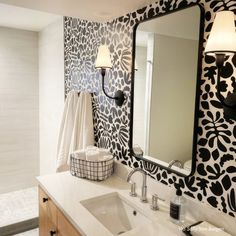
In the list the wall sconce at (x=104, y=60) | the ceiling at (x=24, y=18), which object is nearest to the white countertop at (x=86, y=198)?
the wall sconce at (x=104, y=60)

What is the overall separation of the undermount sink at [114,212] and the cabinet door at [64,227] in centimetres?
14

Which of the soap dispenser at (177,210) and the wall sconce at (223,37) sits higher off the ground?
the wall sconce at (223,37)

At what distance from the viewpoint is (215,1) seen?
1120 mm

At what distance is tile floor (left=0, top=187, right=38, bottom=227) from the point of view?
2.69m

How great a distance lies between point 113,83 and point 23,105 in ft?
6.27

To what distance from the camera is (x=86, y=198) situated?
1487 mm

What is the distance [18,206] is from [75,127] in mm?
1566

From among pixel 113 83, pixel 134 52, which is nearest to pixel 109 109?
pixel 113 83

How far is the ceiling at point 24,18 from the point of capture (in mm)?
2383

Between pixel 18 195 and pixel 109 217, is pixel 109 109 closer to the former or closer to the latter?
pixel 109 217

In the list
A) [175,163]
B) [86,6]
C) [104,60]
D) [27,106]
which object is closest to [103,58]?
[104,60]

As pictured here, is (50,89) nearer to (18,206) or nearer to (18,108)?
(18,108)

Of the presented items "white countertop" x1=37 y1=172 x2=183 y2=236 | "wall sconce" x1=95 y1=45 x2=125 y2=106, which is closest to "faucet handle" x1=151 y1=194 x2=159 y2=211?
"white countertop" x1=37 y1=172 x2=183 y2=236

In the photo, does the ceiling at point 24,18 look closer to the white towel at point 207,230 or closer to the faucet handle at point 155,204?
the faucet handle at point 155,204
